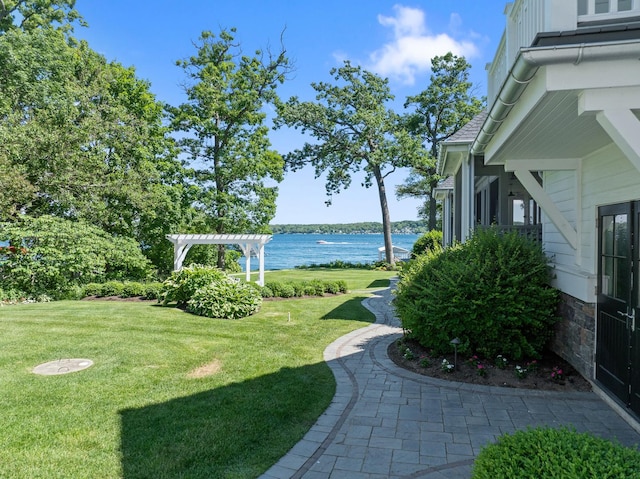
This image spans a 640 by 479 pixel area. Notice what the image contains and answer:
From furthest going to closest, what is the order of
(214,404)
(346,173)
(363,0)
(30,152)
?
(346,173)
(30,152)
(363,0)
(214,404)

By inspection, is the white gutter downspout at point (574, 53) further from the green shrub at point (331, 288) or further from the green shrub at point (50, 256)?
the green shrub at point (50, 256)

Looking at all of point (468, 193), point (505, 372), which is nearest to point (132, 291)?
point (468, 193)

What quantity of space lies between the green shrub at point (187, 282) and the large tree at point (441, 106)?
20.7 metres

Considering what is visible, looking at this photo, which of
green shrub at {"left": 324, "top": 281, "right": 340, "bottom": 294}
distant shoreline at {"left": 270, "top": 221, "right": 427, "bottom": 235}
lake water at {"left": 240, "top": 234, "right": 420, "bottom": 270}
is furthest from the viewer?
distant shoreline at {"left": 270, "top": 221, "right": 427, "bottom": 235}

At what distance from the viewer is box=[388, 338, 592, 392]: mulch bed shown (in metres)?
5.77

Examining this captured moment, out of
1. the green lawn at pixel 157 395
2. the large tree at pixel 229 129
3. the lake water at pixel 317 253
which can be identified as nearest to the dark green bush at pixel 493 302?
the green lawn at pixel 157 395

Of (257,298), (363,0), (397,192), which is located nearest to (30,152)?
(257,298)

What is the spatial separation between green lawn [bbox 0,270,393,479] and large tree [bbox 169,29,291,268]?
14786 mm

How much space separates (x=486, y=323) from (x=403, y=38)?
7.95 metres

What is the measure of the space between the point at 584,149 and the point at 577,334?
2.64 metres

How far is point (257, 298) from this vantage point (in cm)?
1145

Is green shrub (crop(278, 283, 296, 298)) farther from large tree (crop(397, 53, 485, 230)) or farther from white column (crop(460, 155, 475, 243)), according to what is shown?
large tree (crop(397, 53, 485, 230))

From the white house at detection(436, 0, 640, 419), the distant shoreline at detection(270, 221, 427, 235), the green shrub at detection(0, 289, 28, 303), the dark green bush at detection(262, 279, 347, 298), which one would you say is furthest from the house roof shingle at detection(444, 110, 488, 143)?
the distant shoreline at detection(270, 221, 427, 235)

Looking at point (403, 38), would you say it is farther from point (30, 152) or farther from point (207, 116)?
point (207, 116)
